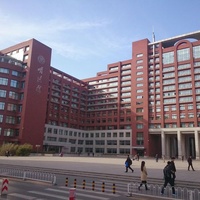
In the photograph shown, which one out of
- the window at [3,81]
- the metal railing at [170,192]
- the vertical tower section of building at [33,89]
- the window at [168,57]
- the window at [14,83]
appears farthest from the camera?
the window at [168,57]

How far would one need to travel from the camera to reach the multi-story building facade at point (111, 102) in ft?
211

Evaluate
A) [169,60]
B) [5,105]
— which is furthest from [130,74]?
[5,105]

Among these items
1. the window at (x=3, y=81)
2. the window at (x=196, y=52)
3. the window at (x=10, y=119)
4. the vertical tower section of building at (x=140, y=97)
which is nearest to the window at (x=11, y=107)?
the window at (x=10, y=119)

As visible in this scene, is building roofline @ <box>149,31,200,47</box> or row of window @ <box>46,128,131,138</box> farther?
row of window @ <box>46,128,131,138</box>

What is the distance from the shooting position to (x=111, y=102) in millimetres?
94625

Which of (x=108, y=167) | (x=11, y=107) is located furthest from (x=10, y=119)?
(x=108, y=167)

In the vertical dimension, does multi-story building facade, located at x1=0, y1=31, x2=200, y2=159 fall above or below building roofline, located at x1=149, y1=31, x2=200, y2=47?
below

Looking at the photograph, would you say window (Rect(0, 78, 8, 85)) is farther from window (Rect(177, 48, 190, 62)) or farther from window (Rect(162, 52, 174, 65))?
window (Rect(177, 48, 190, 62))

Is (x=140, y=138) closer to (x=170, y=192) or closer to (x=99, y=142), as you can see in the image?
(x=99, y=142)

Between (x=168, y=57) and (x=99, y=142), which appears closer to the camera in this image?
(x=168, y=57)

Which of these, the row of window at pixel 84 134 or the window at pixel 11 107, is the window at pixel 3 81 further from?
the row of window at pixel 84 134

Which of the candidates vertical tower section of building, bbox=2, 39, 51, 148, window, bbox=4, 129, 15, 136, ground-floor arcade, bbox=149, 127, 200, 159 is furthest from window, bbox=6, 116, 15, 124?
ground-floor arcade, bbox=149, 127, 200, 159

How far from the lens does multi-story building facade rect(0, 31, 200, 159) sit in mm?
64250

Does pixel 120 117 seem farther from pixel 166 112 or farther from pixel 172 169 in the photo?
pixel 172 169
